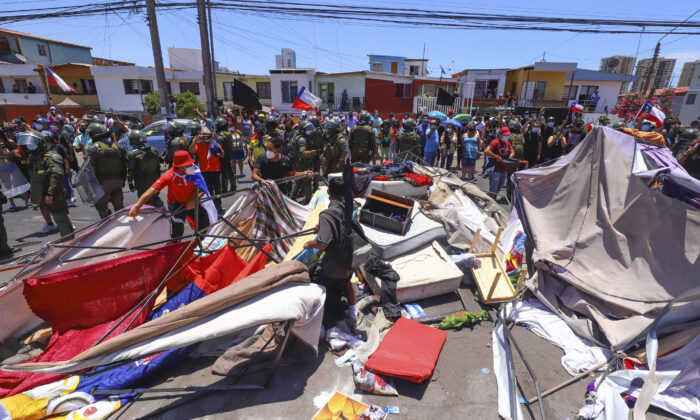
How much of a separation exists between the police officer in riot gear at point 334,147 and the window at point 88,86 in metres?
32.2

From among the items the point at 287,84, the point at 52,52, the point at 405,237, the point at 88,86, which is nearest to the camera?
the point at 405,237

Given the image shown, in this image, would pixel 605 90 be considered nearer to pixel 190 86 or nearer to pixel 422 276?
pixel 422 276

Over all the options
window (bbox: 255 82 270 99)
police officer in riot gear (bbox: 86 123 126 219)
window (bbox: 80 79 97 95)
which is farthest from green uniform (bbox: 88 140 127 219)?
window (bbox: 80 79 97 95)

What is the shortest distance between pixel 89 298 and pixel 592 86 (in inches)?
1625

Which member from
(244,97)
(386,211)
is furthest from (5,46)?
(386,211)

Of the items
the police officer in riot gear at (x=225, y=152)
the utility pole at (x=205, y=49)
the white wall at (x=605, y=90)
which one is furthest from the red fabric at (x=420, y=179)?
the white wall at (x=605, y=90)

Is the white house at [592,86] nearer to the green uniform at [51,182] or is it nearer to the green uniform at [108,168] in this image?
the green uniform at [108,168]

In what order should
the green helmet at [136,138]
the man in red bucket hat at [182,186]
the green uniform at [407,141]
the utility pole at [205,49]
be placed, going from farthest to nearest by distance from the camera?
the utility pole at [205,49], the green uniform at [407,141], the green helmet at [136,138], the man in red bucket hat at [182,186]

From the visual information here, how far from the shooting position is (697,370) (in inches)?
108

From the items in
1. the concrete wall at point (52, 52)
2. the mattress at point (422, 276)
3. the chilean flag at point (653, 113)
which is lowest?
the mattress at point (422, 276)

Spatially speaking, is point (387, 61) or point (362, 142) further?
point (387, 61)

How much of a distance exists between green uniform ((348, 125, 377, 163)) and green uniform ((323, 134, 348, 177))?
0.81 meters

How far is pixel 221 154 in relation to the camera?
723 cm

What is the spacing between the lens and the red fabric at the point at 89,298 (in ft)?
→ 10.6
